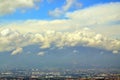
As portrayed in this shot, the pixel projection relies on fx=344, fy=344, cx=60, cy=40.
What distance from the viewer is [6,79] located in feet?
602
